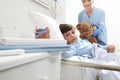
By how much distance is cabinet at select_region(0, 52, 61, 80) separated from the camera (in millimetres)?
365

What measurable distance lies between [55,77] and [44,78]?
0.14m

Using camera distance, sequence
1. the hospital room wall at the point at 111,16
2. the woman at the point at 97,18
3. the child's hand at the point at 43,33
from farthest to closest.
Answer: the hospital room wall at the point at 111,16, the woman at the point at 97,18, the child's hand at the point at 43,33

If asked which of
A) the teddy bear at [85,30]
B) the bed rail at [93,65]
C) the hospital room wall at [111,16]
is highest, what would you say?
the hospital room wall at [111,16]

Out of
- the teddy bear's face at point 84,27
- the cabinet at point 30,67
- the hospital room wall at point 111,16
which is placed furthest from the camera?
the hospital room wall at point 111,16

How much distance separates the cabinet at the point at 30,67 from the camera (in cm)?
37

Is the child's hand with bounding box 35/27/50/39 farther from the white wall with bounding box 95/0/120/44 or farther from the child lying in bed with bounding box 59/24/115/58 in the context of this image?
the white wall with bounding box 95/0/120/44

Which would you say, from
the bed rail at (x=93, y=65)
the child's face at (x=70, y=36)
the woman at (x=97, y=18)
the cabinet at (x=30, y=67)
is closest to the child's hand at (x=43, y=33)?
the cabinet at (x=30, y=67)

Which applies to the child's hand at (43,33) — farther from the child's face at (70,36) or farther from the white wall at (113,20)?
the white wall at (113,20)

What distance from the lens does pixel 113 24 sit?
249cm

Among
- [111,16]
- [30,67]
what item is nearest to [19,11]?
[30,67]

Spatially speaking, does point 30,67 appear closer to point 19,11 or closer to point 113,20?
point 19,11

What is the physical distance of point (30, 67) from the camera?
0.48 meters

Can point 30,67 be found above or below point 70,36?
below

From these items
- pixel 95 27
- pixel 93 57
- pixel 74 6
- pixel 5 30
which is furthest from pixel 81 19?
pixel 5 30
